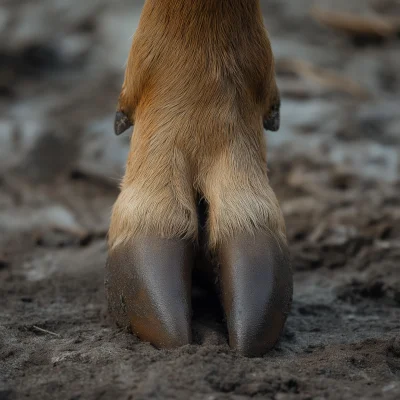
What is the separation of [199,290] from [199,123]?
68 centimetres

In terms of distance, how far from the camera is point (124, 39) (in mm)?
7805

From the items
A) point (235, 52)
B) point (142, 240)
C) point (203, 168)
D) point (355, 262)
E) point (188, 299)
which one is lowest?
point (355, 262)

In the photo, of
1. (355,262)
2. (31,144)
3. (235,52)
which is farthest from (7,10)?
(235,52)

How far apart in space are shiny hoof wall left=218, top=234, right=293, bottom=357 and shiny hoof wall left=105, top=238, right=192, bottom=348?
14cm

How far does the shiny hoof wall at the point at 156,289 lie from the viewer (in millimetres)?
2744

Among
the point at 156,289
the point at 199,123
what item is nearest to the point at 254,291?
the point at 156,289

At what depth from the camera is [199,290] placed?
322 centimetres

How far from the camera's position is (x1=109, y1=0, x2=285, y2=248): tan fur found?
9.59 feet

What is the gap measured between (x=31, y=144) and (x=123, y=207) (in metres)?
3.33

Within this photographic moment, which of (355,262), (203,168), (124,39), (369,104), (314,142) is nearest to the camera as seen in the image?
(203,168)

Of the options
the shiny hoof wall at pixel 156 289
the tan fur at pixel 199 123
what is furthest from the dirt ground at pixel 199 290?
the tan fur at pixel 199 123

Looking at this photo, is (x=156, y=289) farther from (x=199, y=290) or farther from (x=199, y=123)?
(x=199, y=123)

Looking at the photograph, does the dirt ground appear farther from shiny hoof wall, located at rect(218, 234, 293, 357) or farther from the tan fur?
the tan fur

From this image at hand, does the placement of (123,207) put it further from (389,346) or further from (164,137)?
(389,346)
